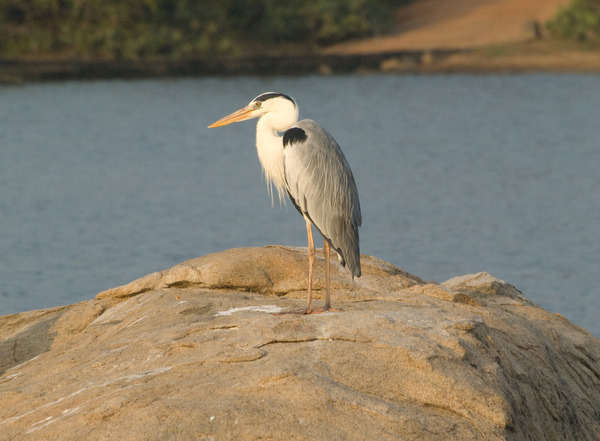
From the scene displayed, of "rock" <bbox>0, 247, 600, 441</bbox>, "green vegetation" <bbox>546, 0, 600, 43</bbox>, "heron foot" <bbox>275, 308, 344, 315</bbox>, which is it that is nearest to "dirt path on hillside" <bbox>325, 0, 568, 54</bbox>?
"green vegetation" <bbox>546, 0, 600, 43</bbox>

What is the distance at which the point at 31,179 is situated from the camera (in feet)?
74.7

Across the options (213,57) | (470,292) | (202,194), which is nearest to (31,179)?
(202,194)

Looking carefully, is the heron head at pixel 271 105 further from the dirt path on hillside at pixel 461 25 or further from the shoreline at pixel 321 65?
the dirt path on hillside at pixel 461 25

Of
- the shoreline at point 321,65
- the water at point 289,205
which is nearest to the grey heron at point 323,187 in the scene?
the water at point 289,205

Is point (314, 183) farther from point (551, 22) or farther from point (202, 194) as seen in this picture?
point (551, 22)

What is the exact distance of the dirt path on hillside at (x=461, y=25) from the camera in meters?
46.6

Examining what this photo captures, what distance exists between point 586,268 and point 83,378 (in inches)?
401

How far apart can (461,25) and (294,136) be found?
145ft

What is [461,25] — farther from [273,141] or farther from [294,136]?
[294,136]

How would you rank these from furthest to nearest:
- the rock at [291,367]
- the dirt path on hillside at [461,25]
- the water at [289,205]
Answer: the dirt path on hillside at [461,25] < the water at [289,205] < the rock at [291,367]

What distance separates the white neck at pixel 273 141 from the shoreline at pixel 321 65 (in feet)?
108

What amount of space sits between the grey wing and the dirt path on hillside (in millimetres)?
38203

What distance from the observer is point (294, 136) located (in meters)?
7.68

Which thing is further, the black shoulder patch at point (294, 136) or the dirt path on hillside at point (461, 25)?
the dirt path on hillside at point (461, 25)
